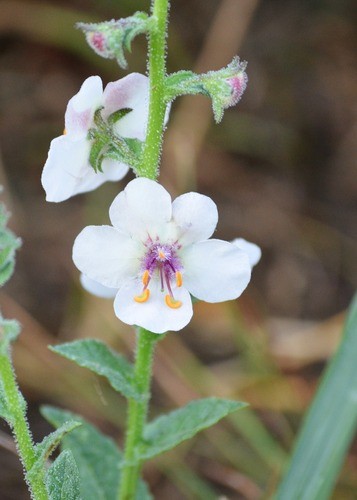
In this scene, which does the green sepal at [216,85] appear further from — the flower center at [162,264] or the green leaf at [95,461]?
the green leaf at [95,461]

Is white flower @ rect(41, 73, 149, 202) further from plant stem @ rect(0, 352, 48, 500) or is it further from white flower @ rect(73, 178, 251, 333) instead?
plant stem @ rect(0, 352, 48, 500)

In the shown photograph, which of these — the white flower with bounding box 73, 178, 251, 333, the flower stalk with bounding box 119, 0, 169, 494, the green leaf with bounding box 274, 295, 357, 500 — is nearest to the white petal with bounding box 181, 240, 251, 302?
the white flower with bounding box 73, 178, 251, 333

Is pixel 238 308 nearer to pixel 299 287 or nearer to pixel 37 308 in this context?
pixel 299 287

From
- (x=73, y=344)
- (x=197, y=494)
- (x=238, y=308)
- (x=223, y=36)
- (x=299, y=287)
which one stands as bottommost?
(x=73, y=344)

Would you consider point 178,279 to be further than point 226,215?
No

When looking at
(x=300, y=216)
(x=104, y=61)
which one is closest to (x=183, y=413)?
(x=300, y=216)

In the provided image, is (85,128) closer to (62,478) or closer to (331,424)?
(62,478)

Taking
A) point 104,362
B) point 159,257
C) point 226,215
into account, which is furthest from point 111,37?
point 226,215
